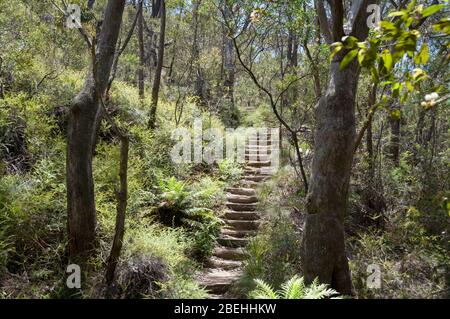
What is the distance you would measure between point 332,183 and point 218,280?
273cm

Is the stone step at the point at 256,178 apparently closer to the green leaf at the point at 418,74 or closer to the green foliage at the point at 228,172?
the green foliage at the point at 228,172

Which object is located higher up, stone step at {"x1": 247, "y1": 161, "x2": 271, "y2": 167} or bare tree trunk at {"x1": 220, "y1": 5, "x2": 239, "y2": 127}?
bare tree trunk at {"x1": 220, "y1": 5, "x2": 239, "y2": 127}

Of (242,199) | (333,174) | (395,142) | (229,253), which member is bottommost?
(229,253)

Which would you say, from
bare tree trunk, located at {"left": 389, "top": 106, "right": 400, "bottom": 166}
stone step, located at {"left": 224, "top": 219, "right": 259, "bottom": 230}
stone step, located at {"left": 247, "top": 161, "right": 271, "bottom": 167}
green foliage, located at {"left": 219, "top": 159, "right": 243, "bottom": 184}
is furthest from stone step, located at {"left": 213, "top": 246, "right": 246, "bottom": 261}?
stone step, located at {"left": 247, "top": 161, "right": 271, "bottom": 167}

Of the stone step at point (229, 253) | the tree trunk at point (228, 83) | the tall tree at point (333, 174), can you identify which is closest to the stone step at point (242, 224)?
the stone step at point (229, 253)

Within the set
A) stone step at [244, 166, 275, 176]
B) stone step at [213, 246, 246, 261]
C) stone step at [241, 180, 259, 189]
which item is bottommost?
stone step at [213, 246, 246, 261]

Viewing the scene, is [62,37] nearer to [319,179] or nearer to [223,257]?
[223,257]

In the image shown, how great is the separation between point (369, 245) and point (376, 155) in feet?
9.16

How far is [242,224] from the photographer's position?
853 centimetres

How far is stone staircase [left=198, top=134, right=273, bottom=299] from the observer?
21.0 ft

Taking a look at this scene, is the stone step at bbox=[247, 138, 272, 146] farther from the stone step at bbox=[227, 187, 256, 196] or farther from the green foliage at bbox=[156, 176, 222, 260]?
the green foliage at bbox=[156, 176, 222, 260]

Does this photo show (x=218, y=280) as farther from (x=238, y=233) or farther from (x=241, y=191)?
(x=241, y=191)

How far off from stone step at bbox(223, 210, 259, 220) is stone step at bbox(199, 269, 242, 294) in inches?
76.4

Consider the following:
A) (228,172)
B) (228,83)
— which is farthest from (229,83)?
(228,172)
